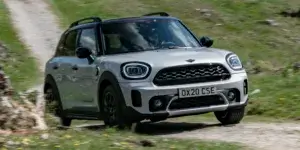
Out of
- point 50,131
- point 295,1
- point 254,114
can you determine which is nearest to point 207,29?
point 295,1

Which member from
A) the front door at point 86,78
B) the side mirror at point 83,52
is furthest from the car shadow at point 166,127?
the side mirror at point 83,52

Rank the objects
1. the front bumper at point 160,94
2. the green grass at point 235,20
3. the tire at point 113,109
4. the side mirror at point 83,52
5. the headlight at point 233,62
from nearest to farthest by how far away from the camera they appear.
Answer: the front bumper at point 160,94
the tire at point 113,109
the headlight at point 233,62
the side mirror at point 83,52
the green grass at point 235,20

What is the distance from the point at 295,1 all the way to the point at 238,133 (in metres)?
24.8

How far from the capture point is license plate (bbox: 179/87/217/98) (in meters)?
10.0

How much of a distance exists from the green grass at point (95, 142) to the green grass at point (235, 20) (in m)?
9.80

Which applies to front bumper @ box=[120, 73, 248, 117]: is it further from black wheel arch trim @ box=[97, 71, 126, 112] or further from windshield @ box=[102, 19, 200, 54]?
A: windshield @ box=[102, 19, 200, 54]

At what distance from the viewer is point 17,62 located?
23.9m

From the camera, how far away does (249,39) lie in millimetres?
27703

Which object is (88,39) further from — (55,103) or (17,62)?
(17,62)

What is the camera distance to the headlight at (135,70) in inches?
391

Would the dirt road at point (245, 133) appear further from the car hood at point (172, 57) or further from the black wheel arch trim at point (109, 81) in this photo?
the car hood at point (172, 57)

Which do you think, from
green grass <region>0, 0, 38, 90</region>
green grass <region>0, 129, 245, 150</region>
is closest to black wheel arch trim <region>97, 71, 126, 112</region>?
green grass <region>0, 129, 245, 150</region>

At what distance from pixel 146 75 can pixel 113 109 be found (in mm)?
782

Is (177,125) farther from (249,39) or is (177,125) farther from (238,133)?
(249,39)
